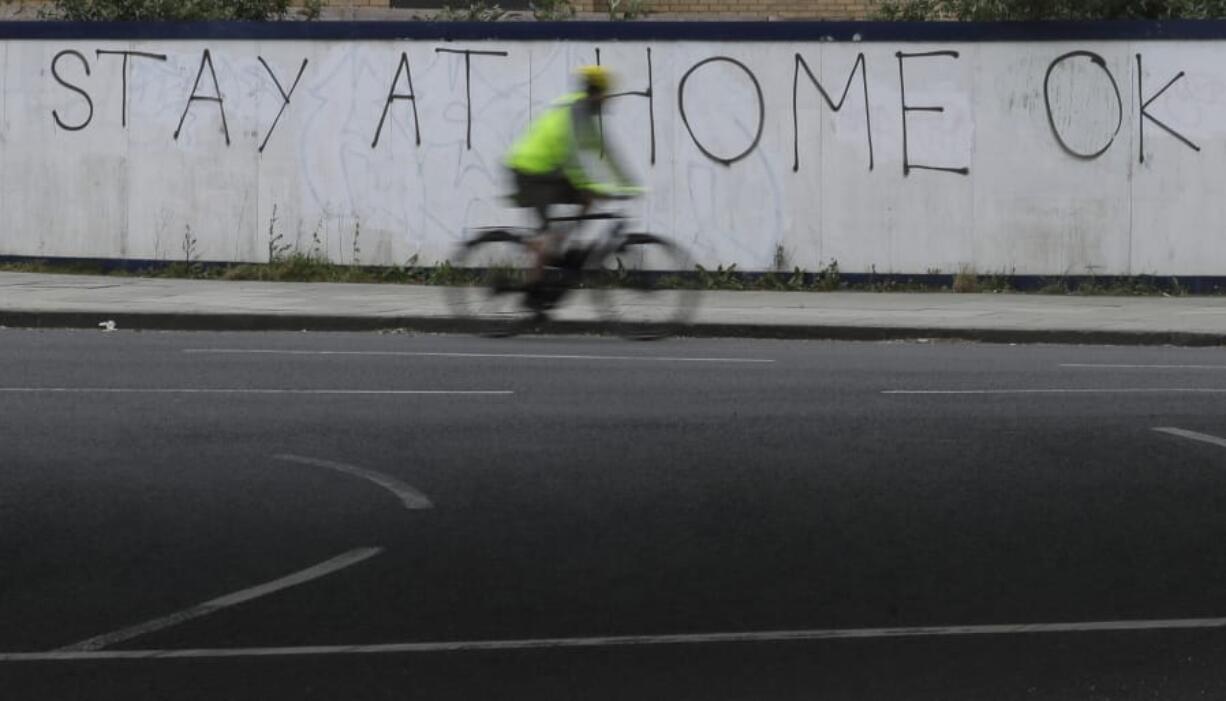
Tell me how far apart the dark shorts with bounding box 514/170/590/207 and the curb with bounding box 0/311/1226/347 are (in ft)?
4.11

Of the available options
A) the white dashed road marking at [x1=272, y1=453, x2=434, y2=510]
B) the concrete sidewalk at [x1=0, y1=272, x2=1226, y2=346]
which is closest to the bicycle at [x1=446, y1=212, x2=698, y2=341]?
the concrete sidewalk at [x1=0, y1=272, x2=1226, y2=346]

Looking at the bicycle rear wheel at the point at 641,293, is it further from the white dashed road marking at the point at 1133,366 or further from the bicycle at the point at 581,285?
the white dashed road marking at the point at 1133,366

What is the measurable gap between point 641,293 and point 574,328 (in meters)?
0.97

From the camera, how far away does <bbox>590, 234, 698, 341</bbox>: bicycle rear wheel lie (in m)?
15.2

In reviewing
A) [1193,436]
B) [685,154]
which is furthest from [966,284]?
[1193,436]

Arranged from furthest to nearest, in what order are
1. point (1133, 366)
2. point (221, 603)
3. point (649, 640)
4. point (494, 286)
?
point (494, 286), point (1133, 366), point (221, 603), point (649, 640)

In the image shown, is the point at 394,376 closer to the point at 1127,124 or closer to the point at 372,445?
the point at 372,445

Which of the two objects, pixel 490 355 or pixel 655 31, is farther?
pixel 655 31

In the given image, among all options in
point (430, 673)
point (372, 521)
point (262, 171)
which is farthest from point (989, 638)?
point (262, 171)

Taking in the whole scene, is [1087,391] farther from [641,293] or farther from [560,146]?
[560,146]

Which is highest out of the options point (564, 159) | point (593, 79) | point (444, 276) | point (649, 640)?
point (593, 79)

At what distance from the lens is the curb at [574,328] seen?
1602 centimetres

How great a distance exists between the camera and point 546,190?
588 inches

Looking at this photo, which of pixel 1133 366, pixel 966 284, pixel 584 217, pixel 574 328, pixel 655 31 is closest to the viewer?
pixel 1133 366
